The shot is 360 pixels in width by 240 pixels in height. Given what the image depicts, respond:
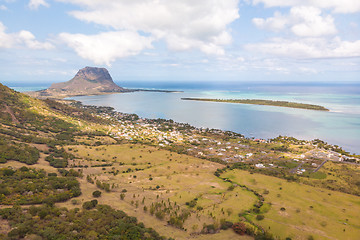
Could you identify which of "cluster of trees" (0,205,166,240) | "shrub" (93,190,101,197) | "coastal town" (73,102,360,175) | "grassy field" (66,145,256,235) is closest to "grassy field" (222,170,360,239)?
"grassy field" (66,145,256,235)

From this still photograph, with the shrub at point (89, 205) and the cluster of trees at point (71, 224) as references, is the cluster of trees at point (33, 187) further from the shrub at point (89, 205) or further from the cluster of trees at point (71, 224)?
the shrub at point (89, 205)

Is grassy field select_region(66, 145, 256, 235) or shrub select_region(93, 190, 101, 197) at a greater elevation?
shrub select_region(93, 190, 101, 197)

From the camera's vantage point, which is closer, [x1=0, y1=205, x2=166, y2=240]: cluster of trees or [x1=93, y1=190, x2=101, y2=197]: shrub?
[x1=0, y1=205, x2=166, y2=240]: cluster of trees

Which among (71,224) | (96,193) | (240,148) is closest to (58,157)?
(96,193)

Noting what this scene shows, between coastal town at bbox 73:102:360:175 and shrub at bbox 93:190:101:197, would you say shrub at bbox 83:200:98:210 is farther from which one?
coastal town at bbox 73:102:360:175

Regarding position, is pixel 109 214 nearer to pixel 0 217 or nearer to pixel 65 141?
pixel 0 217

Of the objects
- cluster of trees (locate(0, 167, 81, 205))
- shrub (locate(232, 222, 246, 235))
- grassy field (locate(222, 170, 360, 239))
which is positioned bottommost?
grassy field (locate(222, 170, 360, 239))

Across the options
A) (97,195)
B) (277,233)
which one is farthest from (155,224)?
(277,233)
